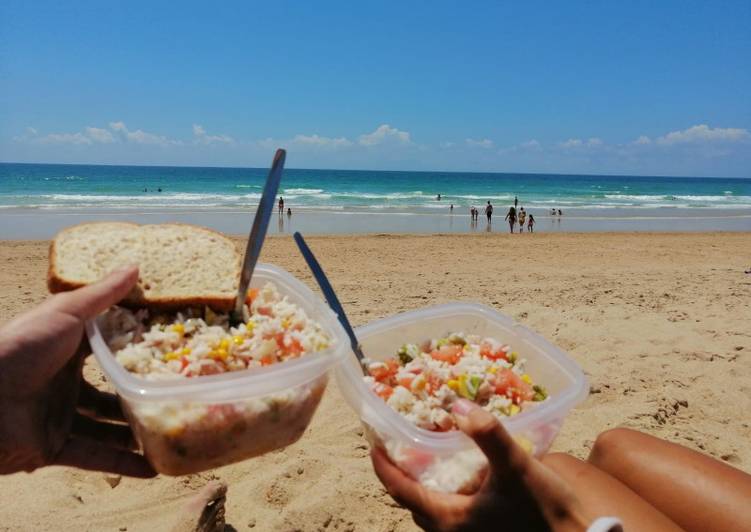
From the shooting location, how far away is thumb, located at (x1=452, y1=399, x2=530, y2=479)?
127 centimetres

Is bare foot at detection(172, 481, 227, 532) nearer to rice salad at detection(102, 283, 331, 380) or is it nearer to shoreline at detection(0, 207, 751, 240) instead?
rice salad at detection(102, 283, 331, 380)

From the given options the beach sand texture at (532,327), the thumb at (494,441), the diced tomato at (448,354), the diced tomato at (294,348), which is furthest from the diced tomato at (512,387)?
the beach sand texture at (532,327)

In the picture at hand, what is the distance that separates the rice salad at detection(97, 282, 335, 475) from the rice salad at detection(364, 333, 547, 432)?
23cm

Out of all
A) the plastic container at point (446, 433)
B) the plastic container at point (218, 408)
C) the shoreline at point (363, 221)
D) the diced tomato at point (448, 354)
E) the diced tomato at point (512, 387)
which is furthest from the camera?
the shoreline at point (363, 221)

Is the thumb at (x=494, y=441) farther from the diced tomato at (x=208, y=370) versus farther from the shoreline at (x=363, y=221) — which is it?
the shoreline at (x=363, y=221)

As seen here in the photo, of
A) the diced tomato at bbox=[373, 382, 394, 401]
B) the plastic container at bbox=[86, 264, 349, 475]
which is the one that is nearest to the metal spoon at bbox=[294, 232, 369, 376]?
the diced tomato at bbox=[373, 382, 394, 401]

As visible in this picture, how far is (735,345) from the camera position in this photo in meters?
5.05

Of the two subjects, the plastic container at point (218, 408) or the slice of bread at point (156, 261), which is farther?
the slice of bread at point (156, 261)

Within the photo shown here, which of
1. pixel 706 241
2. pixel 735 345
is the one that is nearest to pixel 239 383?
pixel 735 345

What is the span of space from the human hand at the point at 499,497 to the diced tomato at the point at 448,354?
14.2 inches

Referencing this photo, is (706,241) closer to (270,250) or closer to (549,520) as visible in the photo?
(270,250)

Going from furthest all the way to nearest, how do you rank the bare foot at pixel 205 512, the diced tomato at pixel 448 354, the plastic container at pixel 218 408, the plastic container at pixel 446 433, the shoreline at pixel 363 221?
the shoreline at pixel 363 221, the bare foot at pixel 205 512, the diced tomato at pixel 448 354, the plastic container at pixel 446 433, the plastic container at pixel 218 408

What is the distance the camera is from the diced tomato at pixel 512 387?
165cm

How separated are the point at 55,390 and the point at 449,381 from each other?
1.19m
